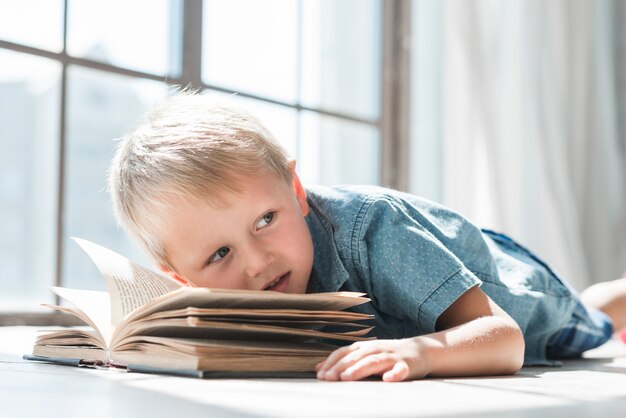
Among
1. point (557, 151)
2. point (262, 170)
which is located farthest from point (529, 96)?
point (262, 170)

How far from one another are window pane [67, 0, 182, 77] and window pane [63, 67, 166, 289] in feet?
0.25

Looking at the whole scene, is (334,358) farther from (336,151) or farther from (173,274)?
(336,151)

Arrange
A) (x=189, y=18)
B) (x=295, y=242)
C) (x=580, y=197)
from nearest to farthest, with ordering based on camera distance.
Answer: (x=295, y=242) → (x=189, y=18) → (x=580, y=197)

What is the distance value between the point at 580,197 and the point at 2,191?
7.36 ft

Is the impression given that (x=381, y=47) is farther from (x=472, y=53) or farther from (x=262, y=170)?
(x=262, y=170)

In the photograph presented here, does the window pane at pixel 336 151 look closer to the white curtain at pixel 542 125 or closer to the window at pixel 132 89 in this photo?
the window at pixel 132 89

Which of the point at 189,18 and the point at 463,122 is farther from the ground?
the point at 189,18

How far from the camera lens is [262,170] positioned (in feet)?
4.11

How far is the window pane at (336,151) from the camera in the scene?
10.3 feet

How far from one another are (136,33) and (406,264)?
1.87 metres

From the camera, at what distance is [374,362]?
983 millimetres

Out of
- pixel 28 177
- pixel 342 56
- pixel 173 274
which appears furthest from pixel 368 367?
pixel 342 56

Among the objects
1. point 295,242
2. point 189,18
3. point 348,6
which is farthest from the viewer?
point 348,6

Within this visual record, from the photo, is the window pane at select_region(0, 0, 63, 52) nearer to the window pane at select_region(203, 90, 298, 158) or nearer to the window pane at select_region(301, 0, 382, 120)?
the window pane at select_region(203, 90, 298, 158)
